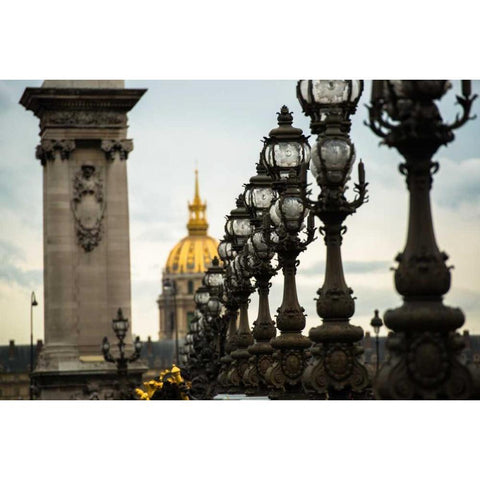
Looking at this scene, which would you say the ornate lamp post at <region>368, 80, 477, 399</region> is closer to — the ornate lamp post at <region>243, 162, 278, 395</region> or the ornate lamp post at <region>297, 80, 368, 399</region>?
the ornate lamp post at <region>297, 80, 368, 399</region>

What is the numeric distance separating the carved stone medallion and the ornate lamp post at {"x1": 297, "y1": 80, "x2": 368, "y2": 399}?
6493 cm

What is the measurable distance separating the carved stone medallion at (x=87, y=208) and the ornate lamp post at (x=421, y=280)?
231ft

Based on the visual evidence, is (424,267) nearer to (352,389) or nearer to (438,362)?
(438,362)

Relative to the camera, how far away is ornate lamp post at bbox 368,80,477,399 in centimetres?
1116

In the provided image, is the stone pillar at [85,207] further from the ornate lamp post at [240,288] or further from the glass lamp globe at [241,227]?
the glass lamp globe at [241,227]

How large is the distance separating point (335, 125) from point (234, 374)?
15.1 m

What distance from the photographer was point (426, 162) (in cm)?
1159

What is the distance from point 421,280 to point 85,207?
7111 cm

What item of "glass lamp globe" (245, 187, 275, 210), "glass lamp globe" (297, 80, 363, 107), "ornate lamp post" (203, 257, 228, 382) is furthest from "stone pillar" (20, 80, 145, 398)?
"glass lamp globe" (297, 80, 363, 107)

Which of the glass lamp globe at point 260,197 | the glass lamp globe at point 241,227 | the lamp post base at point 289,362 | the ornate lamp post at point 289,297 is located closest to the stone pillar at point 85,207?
the glass lamp globe at point 241,227

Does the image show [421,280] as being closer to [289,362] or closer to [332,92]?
[332,92]

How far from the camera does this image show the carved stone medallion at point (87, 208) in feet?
268

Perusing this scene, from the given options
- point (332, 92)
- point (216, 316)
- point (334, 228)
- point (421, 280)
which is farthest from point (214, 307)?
point (421, 280)

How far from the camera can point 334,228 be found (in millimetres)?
16719
